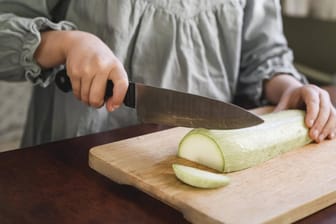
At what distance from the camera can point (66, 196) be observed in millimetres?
644

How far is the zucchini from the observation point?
0.70 m

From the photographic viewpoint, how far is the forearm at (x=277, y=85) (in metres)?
1.00

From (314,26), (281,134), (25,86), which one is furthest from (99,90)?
(314,26)

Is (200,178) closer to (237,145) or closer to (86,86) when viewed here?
(237,145)

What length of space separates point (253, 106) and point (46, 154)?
0.48 m

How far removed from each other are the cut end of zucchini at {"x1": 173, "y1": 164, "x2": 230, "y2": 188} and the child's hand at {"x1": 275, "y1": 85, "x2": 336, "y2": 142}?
0.23 m

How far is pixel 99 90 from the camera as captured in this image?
710 mm

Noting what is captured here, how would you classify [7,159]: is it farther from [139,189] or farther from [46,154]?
[139,189]

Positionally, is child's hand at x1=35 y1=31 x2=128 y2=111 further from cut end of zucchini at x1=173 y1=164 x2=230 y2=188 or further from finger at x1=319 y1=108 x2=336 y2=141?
finger at x1=319 y1=108 x2=336 y2=141

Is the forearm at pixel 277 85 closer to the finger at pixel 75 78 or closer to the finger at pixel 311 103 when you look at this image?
the finger at pixel 311 103

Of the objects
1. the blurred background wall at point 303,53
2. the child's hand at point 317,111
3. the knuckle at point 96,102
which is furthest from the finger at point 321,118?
the blurred background wall at point 303,53

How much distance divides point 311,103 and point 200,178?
0.31m

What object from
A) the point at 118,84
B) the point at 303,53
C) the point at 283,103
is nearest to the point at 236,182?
the point at 118,84

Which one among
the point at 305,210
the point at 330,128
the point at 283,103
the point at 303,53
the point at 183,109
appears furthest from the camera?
the point at 303,53
